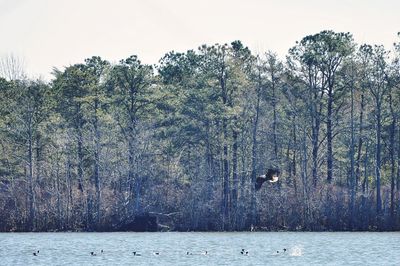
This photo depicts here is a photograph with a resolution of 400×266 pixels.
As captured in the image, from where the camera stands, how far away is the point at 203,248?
45.0m

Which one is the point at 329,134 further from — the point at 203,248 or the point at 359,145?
the point at 203,248

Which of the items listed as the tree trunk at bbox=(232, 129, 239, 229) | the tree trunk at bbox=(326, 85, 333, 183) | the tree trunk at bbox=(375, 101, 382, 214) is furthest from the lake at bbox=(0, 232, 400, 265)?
the tree trunk at bbox=(326, 85, 333, 183)

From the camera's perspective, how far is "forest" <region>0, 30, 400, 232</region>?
61.2 meters

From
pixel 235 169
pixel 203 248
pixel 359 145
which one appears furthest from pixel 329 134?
pixel 203 248

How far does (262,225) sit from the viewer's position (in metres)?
61.0

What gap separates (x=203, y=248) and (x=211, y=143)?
68.6ft

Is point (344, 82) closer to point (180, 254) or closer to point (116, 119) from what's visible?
point (116, 119)

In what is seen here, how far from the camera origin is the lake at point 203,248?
3872 centimetres

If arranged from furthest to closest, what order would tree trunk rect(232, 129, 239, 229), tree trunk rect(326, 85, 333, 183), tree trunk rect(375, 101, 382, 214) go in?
1. tree trunk rect(326, 85, 333, 183)
2. tree trunk rect(232, 129, 239, 229)
3. tree trunk rect(375, 101, 382, 214)

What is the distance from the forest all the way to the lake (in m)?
3.78

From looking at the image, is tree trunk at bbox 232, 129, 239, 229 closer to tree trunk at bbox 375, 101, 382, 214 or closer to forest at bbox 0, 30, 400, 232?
forest at bbox 0, 30, 400, 232

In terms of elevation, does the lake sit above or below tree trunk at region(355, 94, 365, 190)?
below

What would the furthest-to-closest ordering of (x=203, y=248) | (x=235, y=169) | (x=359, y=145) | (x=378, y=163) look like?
(x=359, y=145) < (x=235, y=169) < (x=378, y=163) < (x=203, y=248)

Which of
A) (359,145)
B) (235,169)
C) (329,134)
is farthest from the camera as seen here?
(359,145)
